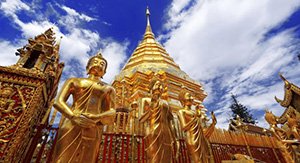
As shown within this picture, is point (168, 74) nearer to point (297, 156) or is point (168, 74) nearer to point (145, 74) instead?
point (145, 74)

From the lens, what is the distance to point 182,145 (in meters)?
4.55

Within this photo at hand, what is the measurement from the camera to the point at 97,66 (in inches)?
126

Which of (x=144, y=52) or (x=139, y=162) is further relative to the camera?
(x=144, y=52)

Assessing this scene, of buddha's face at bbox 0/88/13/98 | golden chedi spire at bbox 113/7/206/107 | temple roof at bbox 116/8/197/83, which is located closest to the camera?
buddha's face at bbox 0/88/13/98

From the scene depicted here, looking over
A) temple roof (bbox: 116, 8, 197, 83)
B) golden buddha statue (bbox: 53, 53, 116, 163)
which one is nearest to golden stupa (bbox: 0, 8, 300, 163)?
golden buddha statue (bbox: 53, 53, 116, 163)

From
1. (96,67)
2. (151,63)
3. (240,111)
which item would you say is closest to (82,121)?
(96,67)

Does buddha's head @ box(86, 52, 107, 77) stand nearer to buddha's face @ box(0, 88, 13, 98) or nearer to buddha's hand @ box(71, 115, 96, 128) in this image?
buddha's hand @ box(71, 115, 96, 128)

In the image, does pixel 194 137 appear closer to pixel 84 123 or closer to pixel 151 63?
pixel 84 123

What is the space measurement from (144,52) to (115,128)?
827 centimetres

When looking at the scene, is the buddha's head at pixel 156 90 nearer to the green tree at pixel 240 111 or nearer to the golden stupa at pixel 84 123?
the golden stupa at pixel 84 123

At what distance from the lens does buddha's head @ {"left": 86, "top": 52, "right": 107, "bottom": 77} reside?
10.5ft

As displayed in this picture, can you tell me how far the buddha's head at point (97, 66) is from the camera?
319 cm

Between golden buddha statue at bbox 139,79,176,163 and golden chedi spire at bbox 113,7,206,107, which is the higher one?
golden chedi spire at bbox 113,7,206,107

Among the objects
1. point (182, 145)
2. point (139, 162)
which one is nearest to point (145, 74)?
point (182, 145)
